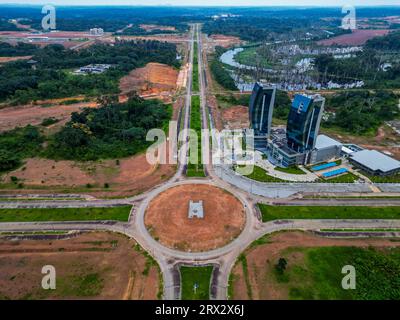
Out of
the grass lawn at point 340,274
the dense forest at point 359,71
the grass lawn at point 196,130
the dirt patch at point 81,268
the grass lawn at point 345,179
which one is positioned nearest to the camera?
the grass lawn at point 340,274

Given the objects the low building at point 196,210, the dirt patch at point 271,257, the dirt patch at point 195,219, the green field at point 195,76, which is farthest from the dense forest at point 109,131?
the dirt patch at point 271,257

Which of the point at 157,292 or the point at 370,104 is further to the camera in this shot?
the point at 370,104

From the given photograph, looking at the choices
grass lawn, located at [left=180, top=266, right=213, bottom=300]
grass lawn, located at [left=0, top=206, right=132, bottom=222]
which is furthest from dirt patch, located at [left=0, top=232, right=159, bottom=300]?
grass lawn, located at [left=0, top=206, right=132, bottom=222]

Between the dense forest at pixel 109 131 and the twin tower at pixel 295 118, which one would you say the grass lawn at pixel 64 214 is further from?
the twin tower at pixel 295 118

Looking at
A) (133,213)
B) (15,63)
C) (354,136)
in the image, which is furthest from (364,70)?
(15,63)

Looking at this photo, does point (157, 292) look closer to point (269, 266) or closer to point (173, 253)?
point (173, 253)

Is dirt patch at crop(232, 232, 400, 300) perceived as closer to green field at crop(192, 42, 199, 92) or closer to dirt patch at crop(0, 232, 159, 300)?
dirt patch at crop(0, 232, 159, 300)
